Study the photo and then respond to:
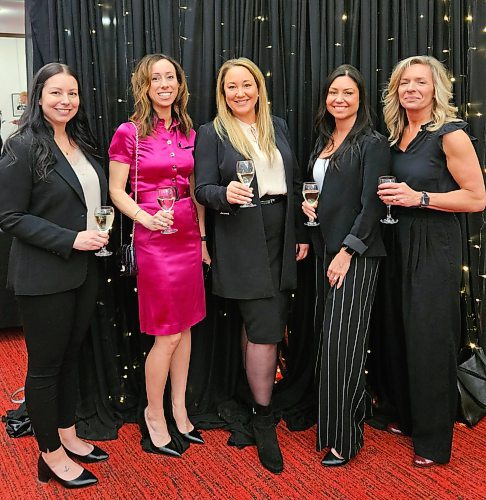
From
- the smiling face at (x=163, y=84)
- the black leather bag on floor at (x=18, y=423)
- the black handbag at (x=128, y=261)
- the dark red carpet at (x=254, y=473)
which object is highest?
the smiling face at (x=163, y=84)

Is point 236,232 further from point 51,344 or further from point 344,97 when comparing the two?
point 51,344

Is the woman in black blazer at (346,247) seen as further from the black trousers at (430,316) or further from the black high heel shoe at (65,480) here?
the black high heel shoe at (65,480)

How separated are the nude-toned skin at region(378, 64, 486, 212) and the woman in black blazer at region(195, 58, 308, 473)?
1.64 feet

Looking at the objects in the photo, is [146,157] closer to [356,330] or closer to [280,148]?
[280,148]

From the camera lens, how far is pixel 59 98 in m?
2.16

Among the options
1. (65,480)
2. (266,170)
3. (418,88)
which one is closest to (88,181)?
(266,170)

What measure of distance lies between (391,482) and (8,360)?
2.68 metres

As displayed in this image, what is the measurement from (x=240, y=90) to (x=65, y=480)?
1.85m

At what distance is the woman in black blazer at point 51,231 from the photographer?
2.08 meters

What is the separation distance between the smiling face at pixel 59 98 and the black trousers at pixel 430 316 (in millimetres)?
1519

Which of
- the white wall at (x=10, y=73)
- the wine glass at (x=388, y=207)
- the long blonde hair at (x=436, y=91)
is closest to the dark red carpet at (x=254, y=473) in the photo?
the wine glass at (x=388, y=207)

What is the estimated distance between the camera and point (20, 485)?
2.39 metres

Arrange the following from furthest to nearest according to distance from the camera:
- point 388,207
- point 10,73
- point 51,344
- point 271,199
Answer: point 10,73 < point 271,199 < point 388,207 < point 51,344

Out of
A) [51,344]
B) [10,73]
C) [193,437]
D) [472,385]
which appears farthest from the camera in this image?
[10,73]
